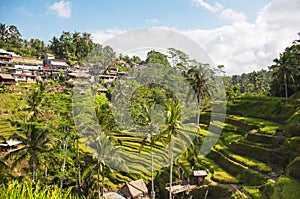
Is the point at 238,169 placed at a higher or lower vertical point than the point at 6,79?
lower

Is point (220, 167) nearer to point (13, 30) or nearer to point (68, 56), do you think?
point (68, 56)

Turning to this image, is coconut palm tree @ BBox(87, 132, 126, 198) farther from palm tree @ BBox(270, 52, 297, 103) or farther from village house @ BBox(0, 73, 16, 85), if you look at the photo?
village house @ BBox(0, 73, 16, 85)

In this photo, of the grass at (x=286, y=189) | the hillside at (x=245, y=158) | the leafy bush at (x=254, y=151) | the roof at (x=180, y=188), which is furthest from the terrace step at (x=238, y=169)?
the roof at (x=180, y=188)

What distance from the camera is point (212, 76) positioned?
25.9 metres

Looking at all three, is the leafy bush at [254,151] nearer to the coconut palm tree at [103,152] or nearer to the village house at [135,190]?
the village house at [135,190]

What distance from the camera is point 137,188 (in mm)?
15992

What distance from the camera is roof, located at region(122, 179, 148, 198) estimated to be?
15.5 metres

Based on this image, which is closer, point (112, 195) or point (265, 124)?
point (112, 195)

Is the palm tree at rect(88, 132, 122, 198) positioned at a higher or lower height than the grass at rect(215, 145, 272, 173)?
higher

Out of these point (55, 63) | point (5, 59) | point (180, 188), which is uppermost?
point (5, 59)

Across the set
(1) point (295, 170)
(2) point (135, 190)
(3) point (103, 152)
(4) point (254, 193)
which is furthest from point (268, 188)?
(3) point (103, 152)

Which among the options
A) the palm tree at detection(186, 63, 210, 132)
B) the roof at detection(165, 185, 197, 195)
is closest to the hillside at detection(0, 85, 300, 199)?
the roof at detection(165, 185, 197, 195)

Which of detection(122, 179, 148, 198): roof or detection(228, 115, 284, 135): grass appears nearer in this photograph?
detection(122, 179, 148, 198): roof

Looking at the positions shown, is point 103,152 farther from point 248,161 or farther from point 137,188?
point 248,161
